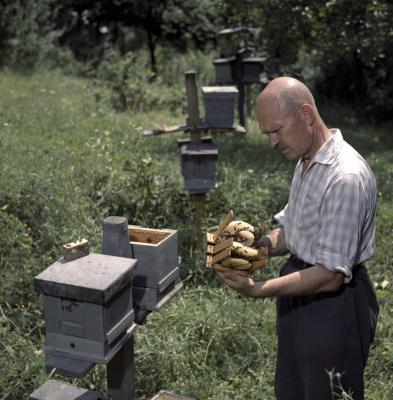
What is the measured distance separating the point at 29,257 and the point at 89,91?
7.65 metres

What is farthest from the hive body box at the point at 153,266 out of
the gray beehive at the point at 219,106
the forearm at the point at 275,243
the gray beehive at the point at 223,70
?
the gray beehive at the point at 223,70

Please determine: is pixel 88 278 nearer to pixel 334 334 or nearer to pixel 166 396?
pixel 166 396

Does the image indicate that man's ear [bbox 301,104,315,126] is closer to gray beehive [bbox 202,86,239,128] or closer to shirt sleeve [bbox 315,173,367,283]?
shirt sleeve [bbox 315,173,367,283]

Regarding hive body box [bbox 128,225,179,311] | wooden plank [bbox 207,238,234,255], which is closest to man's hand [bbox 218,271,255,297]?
wooden plank [bbox 207,238,234,255]

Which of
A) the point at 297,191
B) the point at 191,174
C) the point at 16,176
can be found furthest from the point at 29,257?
the point at 297,191

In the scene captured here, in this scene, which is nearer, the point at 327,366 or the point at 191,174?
the point at 327,366

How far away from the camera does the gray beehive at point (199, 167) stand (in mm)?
5262

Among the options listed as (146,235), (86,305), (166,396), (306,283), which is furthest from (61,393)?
(306,283)

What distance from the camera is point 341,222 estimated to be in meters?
2.45

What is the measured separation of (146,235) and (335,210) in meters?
0.89

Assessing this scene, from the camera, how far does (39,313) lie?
4.41 metres

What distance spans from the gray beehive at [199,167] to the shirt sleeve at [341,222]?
282 centimetres

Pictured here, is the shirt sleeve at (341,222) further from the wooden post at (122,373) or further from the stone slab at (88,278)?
the wooden post at (122,373)

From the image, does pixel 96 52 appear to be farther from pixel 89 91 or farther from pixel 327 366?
pixel 327 366
